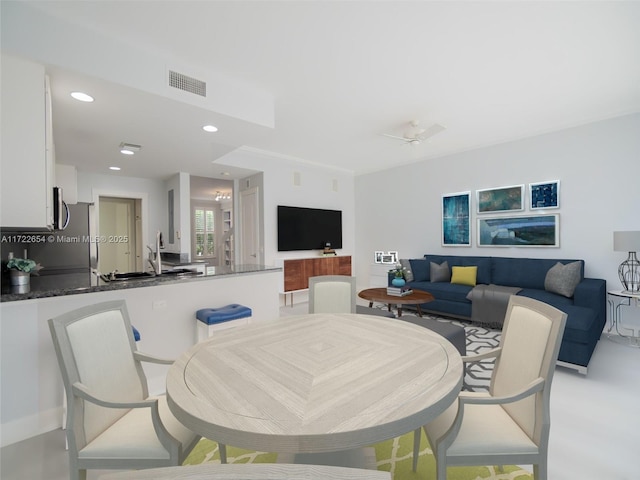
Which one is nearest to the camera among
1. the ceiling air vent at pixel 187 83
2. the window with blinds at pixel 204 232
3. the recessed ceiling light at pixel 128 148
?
the ceiling air vent at pixel 187 83

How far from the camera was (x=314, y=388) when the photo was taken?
3.48 ft

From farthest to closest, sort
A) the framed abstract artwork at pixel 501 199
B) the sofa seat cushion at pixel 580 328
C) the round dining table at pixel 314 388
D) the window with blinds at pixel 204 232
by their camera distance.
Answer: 1. the window with blinds at pixel 204 232
2. the framed abstract artwork at pixel 501 199
3. the sofa seat cushion at pixel 580 328
4. the round dining table at pixel 314 388

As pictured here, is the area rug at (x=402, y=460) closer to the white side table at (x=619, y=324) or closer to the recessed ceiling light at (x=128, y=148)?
the white side table at (x=619, y=324)

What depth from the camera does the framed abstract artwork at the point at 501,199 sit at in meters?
4.57

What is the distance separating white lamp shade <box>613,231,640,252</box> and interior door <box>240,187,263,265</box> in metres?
4.81

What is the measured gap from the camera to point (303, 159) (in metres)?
5.74

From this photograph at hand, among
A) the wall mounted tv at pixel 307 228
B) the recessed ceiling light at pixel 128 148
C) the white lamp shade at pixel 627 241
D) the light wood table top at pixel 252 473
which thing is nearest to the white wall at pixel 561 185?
the white lamp shade at pixel 627 241

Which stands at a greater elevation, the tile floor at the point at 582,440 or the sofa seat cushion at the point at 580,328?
the sofa seat cushion at the point at 580,328

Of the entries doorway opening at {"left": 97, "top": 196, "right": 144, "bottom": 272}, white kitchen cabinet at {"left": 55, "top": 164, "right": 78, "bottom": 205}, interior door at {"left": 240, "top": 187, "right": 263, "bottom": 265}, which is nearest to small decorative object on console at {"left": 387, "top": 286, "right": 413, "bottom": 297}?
interior door at {"left": 240, "top": 187, "right": 263, "bottom": 265}

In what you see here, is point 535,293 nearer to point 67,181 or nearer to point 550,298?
point 550,298

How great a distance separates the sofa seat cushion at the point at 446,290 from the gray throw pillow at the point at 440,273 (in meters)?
0.16

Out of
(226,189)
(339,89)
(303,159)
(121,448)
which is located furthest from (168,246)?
(121,448)

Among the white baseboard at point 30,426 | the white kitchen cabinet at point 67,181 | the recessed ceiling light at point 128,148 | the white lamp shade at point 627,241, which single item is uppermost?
the recessed ceiling light at point 128,148

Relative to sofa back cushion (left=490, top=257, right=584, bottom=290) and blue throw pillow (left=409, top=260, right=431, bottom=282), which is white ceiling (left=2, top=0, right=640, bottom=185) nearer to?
sofa back cushion (left=490, top=257, right=584, bottom=290)
